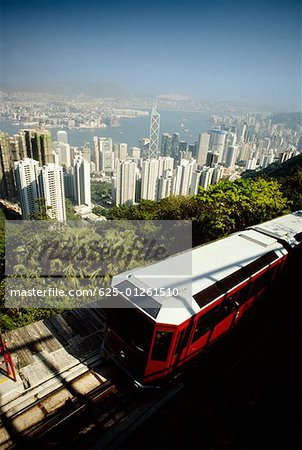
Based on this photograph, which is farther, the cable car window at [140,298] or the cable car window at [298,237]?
the cable car window at [298,237]

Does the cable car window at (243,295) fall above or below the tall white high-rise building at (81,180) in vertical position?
above

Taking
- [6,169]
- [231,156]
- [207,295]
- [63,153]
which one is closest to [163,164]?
[6,169]

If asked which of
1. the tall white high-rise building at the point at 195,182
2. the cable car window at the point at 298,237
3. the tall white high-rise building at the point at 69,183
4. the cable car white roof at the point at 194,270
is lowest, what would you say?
the tall white high-rise building at the point at 69,183

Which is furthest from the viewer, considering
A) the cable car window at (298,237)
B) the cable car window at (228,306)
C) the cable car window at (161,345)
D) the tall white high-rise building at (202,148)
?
the tall white high-rise building at (202,148)

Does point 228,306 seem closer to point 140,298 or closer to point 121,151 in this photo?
point 140,298

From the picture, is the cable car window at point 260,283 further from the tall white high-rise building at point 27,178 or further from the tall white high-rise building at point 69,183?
the tall white high-rise building at point 69,183

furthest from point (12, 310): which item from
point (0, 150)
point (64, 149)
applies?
point (64, 149)

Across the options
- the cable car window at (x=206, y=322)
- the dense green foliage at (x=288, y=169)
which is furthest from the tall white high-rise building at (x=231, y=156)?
the cable car window at (x=206, y=322)

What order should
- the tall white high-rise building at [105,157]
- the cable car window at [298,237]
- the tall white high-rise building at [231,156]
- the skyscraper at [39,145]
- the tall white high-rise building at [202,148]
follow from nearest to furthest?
1. the cable car window at [298,237]
2. the skyscraper at [39,145]
3. the tall white high-rise building at [105,157]
4. the tall white high-rise building at [231,156]
5. the tall white high-rise building at [202,148]

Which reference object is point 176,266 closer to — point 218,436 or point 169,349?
point 169,349
